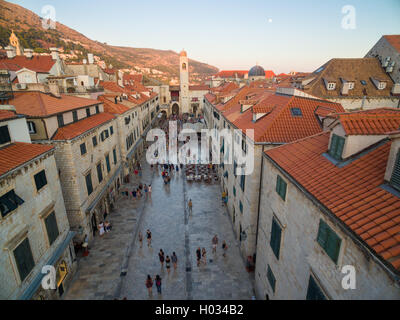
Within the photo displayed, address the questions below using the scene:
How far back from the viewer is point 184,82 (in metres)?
83.2

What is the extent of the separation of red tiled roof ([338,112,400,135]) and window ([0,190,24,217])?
1397 cm

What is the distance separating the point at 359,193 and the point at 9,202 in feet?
44.4

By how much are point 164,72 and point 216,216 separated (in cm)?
16185

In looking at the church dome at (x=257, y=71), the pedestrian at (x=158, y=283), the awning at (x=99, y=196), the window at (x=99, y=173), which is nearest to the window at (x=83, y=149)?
the window at (x=99, y=173)

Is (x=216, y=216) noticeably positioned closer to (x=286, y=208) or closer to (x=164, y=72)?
(x=286, y=208)

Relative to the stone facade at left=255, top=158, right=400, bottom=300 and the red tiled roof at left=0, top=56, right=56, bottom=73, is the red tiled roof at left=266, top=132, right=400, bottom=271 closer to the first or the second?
the stone facade at left=255, top=158, right=400, bottom=300

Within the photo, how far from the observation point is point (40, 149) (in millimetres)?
12234

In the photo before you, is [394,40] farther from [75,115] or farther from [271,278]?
[75,115]

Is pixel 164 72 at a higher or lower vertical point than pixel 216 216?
higher

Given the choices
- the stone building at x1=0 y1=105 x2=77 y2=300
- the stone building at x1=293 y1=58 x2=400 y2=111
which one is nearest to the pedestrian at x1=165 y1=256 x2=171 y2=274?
the stone building at x1=0 y1=105 x2=77 y2=300

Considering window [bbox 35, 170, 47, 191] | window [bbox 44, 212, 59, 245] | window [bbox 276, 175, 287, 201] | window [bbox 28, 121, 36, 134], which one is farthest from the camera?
window [bbox 28, 121, 36, 134]

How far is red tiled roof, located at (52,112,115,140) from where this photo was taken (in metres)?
15.7
